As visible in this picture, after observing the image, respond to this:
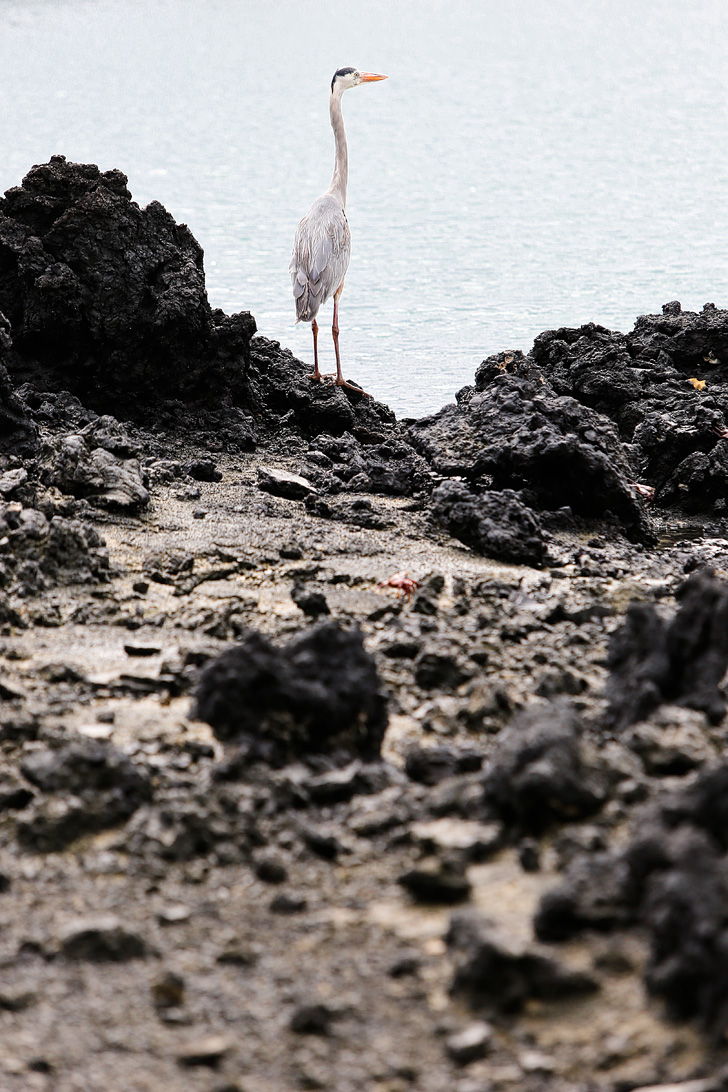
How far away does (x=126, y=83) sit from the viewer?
3278 cm

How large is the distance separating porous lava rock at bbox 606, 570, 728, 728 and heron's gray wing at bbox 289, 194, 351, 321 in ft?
18.0

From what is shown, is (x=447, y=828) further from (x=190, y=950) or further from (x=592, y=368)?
(x=592, y=368)

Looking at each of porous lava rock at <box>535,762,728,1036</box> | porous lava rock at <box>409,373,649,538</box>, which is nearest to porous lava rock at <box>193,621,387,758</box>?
porous lava rock at <box>535,762,728,1036</box>

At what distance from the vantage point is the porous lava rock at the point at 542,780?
8.05ft

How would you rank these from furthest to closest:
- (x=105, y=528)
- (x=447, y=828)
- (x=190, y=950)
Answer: (x=105, y=528) < (x=447, y=828) < (x=190, y=950)

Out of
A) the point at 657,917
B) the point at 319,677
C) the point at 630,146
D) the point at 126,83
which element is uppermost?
the point at 126,83

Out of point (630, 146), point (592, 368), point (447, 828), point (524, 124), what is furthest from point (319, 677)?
point (524, 124)

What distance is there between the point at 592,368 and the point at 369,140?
796 inches

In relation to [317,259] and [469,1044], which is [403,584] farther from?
[317,259]

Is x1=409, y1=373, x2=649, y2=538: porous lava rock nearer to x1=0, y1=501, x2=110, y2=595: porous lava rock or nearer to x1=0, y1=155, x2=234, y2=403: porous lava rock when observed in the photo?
x1=0, y1=155, x2=234, y2=403: porous lava rock

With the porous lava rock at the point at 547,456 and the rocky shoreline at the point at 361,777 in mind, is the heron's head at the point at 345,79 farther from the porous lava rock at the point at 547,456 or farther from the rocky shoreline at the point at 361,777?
the rocky shoreline at the point at 361,777

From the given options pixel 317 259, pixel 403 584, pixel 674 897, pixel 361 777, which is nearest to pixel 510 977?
pixel 674 897

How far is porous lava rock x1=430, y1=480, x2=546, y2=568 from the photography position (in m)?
4.82

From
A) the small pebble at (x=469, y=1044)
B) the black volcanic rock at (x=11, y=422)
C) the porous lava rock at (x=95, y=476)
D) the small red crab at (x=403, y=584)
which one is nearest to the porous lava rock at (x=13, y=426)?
the black volcanic rock at (x=11, y=422)
